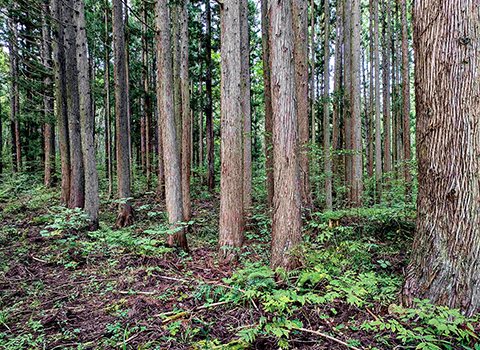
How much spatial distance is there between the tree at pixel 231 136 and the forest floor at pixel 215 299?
0.51 meters

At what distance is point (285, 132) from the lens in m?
3.88

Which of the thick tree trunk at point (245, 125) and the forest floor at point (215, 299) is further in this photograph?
the thick tree trunk at point (245, 125)

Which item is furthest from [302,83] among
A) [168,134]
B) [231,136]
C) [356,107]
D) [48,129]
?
[48,129]

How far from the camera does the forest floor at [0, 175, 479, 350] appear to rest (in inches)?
105

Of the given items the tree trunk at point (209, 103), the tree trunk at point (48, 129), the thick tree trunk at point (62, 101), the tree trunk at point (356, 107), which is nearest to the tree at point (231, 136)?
the tree trunk at point (356, 107)

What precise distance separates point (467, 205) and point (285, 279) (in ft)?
7.49

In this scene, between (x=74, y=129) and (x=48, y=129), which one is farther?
(x=48, y=129)

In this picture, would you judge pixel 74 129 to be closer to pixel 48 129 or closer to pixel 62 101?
pixel 62 101

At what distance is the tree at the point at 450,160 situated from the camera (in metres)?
2.64

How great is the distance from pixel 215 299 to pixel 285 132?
8.61 ft

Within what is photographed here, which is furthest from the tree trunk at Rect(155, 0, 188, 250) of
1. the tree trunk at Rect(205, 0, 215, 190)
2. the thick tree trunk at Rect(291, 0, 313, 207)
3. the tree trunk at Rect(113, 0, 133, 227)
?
the tree trunk at Rect(205, 0, 215, 190)

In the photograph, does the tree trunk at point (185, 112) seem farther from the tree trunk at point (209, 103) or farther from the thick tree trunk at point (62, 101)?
the tree trunk at point (209, 103)

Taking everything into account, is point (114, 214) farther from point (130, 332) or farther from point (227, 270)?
point (130, 332)

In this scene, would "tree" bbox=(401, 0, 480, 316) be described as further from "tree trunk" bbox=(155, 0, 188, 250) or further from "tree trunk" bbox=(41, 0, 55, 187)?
"tree trunk" bbox=(41, 0, 55, 187)
